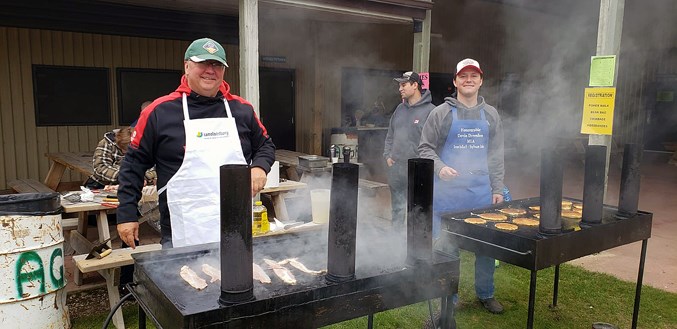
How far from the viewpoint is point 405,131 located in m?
4.98

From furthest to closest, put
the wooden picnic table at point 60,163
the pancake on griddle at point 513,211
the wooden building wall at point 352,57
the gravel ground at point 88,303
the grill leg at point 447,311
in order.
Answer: the wooden building wall at point 352,57
the wooden picnic table at point 60,163
the gravel ground at point 88,303
the pancake on griddle at point 513,211
the grill leg at point 447,311

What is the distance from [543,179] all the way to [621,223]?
2.46 ft

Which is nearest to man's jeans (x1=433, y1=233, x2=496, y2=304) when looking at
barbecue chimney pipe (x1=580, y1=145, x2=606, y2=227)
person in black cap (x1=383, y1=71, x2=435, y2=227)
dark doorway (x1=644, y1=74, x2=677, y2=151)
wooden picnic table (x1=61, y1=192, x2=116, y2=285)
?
barbecue chimney pipe (x1=580, y1=145, x2=606, y2=227)

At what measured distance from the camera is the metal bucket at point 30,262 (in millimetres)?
2865

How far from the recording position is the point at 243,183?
4.82 ft

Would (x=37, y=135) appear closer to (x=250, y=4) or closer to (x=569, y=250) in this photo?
(x=250, y=4)

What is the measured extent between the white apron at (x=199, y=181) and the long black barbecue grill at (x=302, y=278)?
1.38 feet

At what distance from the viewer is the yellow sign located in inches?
186

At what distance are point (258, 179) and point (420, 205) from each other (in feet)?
3.44

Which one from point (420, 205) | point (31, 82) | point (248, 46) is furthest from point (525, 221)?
point (31, 82)

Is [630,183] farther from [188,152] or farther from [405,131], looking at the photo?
[188,152]

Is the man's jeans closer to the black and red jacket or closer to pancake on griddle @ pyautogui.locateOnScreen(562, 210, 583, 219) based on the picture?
pancake on griddle @ pyautogui.locateOnScreen(562, 210, 583, 219)

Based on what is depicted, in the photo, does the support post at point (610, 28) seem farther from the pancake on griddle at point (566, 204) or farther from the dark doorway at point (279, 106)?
the dark doorway at point (279, 106)

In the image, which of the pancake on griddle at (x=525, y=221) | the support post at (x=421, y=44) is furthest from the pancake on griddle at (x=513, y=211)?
the support post at (x=421, y=44)
